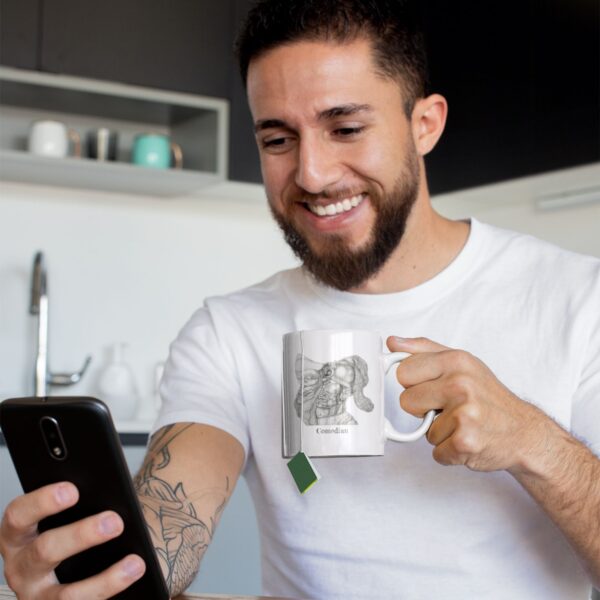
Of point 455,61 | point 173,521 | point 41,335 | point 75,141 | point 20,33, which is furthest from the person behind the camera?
point 455,61

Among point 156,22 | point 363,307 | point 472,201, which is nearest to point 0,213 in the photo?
point 156,22

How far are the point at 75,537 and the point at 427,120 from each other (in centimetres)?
86

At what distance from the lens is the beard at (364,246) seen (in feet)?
4.47

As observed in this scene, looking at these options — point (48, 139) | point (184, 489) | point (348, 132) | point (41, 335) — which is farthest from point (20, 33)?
point (184, 489)

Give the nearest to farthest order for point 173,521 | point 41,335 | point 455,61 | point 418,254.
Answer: point 173,521, point 418,254, point 41,335, point 455,61

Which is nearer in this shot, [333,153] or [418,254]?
[333,153]

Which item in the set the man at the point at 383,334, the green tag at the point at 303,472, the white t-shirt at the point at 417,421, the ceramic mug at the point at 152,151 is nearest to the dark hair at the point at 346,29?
the man at the point at 383,334

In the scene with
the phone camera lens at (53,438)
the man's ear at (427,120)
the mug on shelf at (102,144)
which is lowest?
the phone camera lens at (53,438)

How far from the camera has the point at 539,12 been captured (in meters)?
3.08

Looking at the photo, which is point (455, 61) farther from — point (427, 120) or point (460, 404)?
point (460, 404)

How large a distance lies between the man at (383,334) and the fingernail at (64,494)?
0.23 m

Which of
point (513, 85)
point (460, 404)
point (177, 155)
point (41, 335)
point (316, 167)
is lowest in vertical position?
point (41, 335)

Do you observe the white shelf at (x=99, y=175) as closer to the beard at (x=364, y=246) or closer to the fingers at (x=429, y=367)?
the beard at (x=364, y=246)

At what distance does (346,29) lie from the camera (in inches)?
53.8
